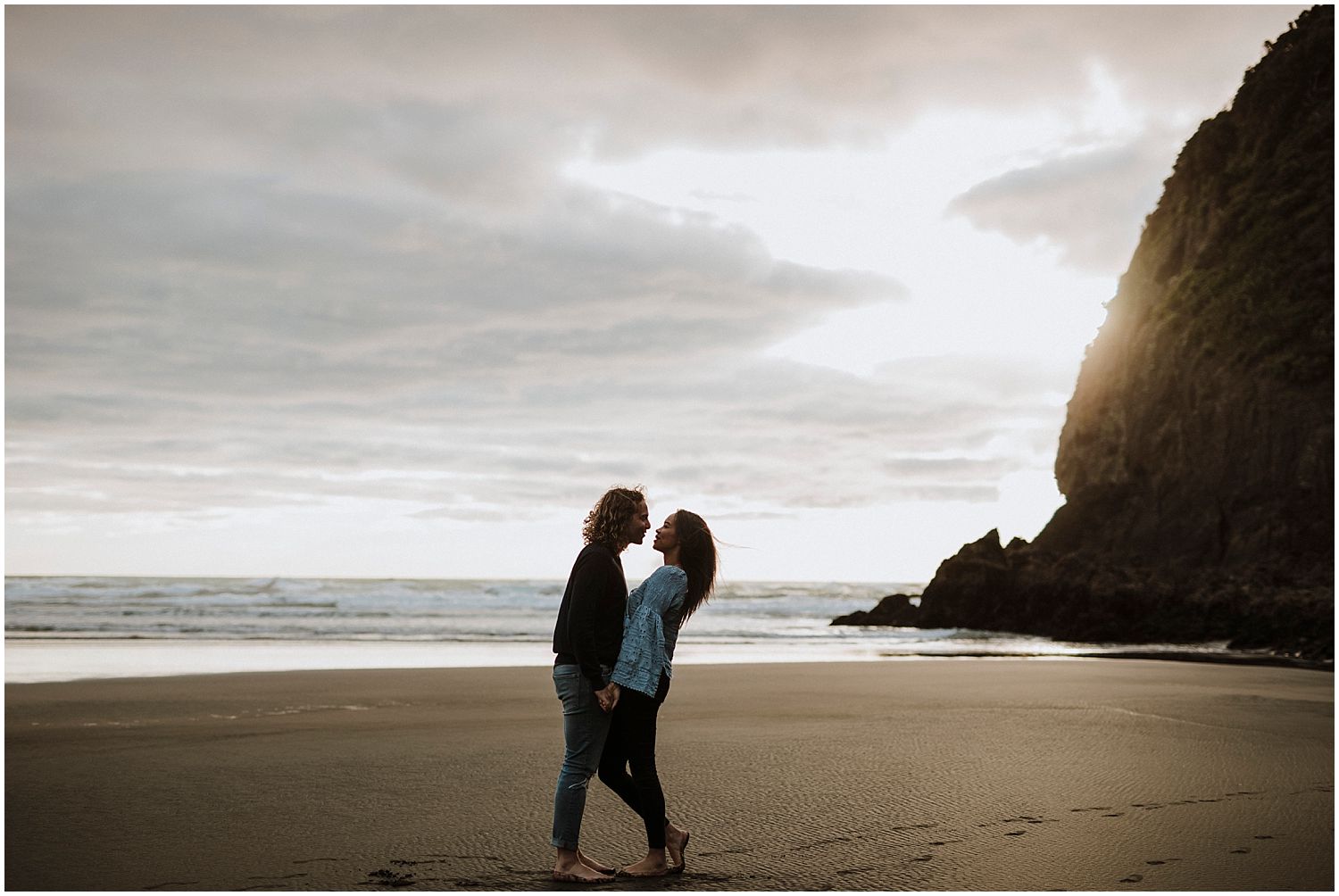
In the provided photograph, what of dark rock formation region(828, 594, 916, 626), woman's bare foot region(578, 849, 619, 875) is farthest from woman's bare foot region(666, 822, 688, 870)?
dark rock formation region(828, 594, 916, 626)

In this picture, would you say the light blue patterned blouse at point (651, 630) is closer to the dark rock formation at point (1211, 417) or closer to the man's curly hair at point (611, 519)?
the man's curly hair at point (611, 519)

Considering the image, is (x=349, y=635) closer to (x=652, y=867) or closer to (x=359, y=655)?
(x=359, y=655)

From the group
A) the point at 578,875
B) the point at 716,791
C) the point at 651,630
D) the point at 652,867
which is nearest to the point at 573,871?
the point at 578,875

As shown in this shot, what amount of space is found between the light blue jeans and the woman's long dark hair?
624 millimetres

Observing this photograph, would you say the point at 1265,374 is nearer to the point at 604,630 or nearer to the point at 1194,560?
the point at 1194,560

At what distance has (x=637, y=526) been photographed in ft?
16.9

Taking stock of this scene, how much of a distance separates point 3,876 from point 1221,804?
6883 millimetres

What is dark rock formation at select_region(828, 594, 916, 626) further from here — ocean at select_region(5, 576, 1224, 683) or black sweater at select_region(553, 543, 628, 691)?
black sweater at select_region(553, 543, 628, 691)

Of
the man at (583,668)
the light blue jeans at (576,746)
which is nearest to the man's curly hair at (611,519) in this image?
the man at (583,668)

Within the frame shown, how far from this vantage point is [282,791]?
6.98m

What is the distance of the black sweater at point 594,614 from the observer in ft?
16.1

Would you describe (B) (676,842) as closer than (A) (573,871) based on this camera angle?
No

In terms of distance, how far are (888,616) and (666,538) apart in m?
35.2

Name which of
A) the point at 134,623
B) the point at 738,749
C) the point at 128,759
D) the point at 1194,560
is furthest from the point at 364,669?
the point at 1194,560
